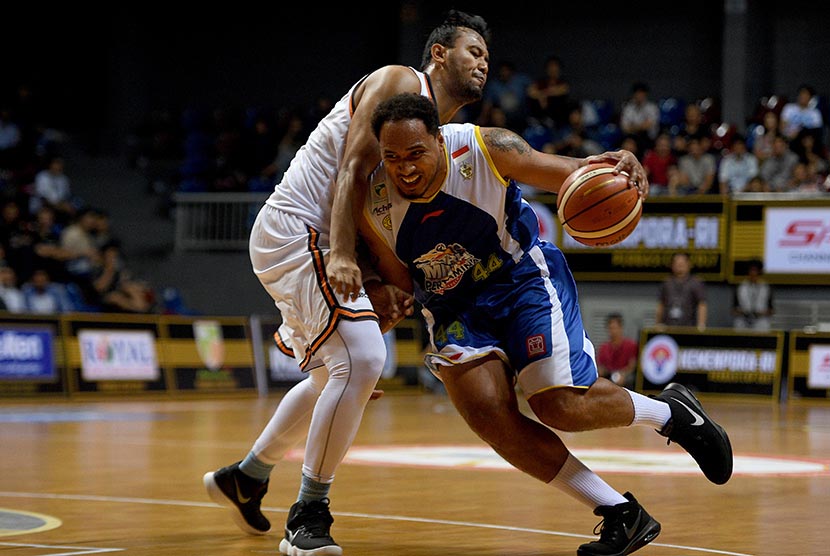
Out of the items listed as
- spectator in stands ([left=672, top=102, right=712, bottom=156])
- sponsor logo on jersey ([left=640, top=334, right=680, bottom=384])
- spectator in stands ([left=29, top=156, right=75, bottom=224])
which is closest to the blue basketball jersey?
sponsor logo on jersey ([left=640, top=334, right=680, bottom=384])

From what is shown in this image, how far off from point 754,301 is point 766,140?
2243 millimetres

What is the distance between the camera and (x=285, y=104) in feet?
75.0

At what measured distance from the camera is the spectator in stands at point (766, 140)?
16.7m

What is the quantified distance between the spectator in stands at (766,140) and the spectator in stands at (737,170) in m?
0.11

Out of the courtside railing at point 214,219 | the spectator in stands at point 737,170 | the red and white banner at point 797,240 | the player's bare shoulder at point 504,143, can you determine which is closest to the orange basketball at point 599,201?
the player's bare shoulder at point 504,143

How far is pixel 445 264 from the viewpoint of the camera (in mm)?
4512

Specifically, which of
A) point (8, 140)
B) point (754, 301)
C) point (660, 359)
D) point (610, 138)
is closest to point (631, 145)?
point (610, 138)

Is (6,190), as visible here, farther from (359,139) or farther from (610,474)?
(359,139)

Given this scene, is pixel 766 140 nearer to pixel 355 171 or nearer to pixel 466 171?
pixel 466 171

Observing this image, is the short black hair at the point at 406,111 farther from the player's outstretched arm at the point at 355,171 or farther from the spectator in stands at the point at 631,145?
the spectator in stands at the point at 631,145

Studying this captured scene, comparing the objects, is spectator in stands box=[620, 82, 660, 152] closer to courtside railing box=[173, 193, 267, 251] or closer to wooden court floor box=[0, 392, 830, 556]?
courtside railing box=[173, 193, 267, 251]

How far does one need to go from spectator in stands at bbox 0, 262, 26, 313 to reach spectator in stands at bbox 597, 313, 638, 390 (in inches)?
268

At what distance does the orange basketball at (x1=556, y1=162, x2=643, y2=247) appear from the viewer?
4152 millimetres

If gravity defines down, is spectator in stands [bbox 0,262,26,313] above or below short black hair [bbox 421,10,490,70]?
below
